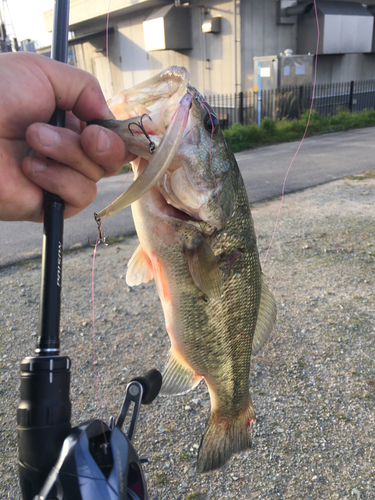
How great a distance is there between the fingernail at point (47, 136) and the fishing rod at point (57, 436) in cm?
11

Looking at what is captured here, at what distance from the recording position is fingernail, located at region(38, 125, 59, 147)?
1.12 metres

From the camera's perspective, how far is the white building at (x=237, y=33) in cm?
1421

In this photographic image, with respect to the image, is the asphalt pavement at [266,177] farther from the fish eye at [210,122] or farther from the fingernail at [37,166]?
the fish eye at [210,122]

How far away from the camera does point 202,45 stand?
1526 cm

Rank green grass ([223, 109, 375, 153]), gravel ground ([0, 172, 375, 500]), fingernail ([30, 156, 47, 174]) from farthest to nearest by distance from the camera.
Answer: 1. green grass ([223, 109, 375, 153])
2. gravel ground ([0, 172, 375, 500])
3. fingernail ([30, 156, 47, 174])

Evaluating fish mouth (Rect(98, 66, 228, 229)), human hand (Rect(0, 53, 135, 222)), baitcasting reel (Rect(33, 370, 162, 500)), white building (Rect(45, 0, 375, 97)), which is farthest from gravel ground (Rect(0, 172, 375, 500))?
white building (Rect(45, 0, 375, 97))

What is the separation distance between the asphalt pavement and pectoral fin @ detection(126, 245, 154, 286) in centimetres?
340

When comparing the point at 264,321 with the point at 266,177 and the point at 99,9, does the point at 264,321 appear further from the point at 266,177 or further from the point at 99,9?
the point at 99,9

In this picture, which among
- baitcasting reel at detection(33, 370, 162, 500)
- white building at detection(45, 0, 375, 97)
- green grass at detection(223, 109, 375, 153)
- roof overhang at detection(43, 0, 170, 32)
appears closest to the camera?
baitcasting reel at detection(33, 370, 162, 500)

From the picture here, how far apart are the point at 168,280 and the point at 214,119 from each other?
59cm

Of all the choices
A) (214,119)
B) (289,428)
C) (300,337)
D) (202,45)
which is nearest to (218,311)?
(214,119)

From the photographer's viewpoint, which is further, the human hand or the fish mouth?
the human hand

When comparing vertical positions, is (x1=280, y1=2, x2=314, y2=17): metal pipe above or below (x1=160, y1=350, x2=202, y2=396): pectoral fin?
above

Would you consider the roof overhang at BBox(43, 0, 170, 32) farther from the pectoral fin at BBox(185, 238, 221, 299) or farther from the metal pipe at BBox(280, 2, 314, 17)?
the pectoral fin at BBox(185, 238, 221, 299)
